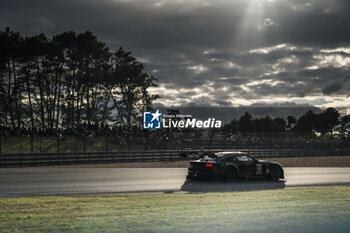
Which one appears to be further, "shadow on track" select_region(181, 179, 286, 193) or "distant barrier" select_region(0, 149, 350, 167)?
"distant barrier" select_region(0, 149, 350, 167)

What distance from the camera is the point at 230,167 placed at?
1844cm

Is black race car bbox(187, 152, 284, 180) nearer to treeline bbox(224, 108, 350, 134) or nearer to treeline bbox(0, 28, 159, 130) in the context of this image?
treeline bbox(0, 28, 159, 130)

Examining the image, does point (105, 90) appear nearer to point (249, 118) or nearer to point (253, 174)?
point (253, 174)

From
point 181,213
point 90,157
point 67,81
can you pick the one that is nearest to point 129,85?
point 67,81

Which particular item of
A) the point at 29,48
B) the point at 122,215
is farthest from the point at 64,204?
the point at 29,48

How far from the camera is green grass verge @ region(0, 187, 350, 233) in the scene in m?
7.93

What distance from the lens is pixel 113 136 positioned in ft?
144

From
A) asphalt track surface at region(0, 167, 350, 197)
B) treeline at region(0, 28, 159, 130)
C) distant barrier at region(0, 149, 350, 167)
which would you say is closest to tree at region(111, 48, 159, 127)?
treeline at region(0, 28, 159, 130)

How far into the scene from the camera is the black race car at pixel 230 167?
18047 millimetres

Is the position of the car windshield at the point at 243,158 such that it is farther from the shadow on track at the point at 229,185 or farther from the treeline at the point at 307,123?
the treeline at the point at 307,123

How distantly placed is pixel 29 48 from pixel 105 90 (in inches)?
552

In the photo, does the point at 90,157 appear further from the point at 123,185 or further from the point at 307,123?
the point at 307,123

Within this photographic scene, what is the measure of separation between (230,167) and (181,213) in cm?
923

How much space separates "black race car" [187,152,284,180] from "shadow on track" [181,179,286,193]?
1.07ft
